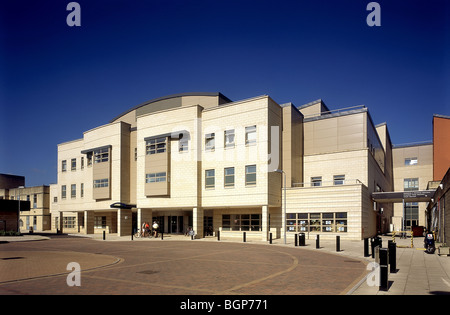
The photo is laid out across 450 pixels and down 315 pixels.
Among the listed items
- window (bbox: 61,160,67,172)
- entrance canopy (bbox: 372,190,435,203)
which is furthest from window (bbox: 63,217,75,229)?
entrance canopy (bbox: 372,190,435,203)

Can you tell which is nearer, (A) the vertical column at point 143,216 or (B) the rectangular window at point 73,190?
(A) the vertical column at point 143,216

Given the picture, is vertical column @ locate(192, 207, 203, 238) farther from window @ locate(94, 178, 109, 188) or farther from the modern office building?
window @ locate(94, 178, 109, 188)

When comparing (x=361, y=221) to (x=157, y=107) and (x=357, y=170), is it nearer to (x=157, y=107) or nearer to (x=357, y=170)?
(x=357, y=170)

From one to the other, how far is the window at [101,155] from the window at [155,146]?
7.96 metres

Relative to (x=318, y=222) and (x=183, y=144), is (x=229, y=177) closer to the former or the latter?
(x=183, y=144)

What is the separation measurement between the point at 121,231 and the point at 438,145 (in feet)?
147

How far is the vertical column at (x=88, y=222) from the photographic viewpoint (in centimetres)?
4950

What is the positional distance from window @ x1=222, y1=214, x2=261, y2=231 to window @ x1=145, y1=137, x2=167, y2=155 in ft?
33.1

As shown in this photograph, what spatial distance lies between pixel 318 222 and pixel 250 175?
790cm

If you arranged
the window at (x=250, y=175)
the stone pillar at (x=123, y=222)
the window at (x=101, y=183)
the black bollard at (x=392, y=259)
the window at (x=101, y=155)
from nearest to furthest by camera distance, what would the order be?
the black bollard at (x=392, y=259) < the window at (x=250, y=175) < the stone pillar at (x=123, y=222) < the window at (x=101, y=183) < the window at (x=101, y=155)

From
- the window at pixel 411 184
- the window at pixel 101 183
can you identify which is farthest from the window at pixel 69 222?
the window at pixel 411 184

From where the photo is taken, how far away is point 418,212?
6153cm

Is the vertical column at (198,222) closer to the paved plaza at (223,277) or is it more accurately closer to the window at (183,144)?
the window at (183,144)

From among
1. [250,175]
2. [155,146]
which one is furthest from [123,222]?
[250,175]
